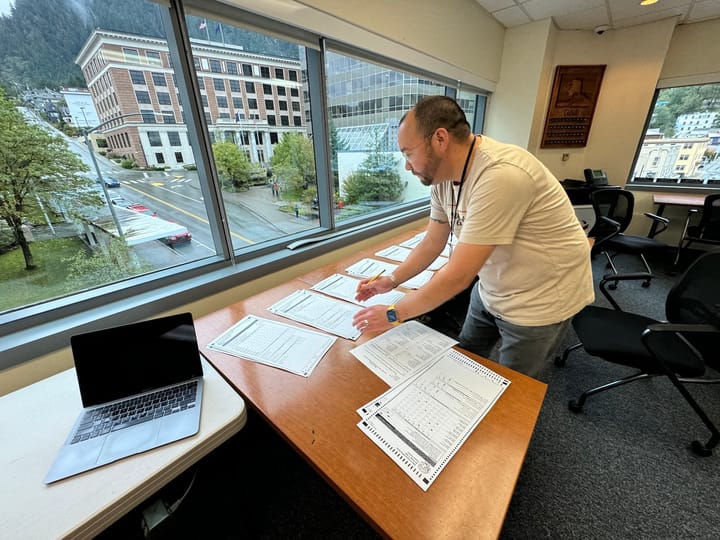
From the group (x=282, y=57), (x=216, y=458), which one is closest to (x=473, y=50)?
(x=282, y=57)

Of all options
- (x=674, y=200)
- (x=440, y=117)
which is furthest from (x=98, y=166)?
(x=674, y=200)

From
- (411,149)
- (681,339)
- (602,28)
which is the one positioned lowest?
(681,339)

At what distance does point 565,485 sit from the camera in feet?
4.12

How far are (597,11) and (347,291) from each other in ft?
13.0

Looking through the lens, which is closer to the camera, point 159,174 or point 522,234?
point 522,234

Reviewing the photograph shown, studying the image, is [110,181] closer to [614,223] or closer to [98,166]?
[98,166]

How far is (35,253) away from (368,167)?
2.20 m

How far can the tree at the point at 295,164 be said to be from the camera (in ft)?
5.93

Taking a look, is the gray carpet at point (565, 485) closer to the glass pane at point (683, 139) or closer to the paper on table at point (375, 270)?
the paper on table at point (375, 270)

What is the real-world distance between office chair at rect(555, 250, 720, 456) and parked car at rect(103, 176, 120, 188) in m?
2.38

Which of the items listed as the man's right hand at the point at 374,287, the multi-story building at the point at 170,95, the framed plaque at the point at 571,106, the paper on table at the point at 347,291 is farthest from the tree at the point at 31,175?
the framed plaque at the point at 571,106

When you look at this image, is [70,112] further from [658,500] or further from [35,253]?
[658,500]

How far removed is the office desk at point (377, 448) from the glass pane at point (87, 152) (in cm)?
77

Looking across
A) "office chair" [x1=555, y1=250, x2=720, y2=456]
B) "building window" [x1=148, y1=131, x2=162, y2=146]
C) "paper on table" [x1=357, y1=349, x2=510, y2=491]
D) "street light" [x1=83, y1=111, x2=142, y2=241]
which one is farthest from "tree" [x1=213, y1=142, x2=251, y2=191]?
"office chair" [x1=555, y1=250, x2=720, y2=456]
